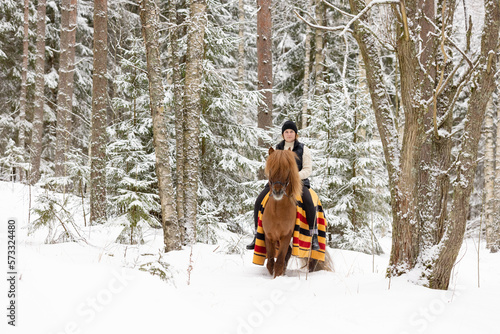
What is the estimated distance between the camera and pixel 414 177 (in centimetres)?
363

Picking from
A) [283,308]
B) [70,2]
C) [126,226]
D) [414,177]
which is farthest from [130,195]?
[70,2]

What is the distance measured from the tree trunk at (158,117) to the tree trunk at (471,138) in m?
3.83

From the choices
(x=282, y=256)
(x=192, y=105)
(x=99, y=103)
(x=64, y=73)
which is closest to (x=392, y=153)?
(x=282, y=256)

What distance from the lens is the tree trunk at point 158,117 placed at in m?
5.50

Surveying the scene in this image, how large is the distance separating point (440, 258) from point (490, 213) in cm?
1114

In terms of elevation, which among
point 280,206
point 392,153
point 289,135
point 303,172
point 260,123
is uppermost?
point 260,123

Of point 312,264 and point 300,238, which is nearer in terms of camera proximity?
point 300,238

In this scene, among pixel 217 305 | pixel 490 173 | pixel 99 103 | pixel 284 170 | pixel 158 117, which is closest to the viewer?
pixel 217 305

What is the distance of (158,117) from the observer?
5551 mm

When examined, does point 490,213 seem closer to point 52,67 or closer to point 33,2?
point 52,67

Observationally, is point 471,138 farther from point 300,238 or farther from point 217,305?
point 217,305

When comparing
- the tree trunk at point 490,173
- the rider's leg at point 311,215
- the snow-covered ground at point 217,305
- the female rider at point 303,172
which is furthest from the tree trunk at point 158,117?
the tree trunk at point 490,173

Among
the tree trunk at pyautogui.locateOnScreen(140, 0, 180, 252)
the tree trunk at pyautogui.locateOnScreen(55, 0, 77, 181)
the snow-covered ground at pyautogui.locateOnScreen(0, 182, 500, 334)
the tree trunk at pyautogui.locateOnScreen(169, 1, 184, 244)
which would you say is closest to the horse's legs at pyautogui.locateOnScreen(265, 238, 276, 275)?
the snow-covered ground at pyautogui.locateOnScreen(0, 182, 500, 334)

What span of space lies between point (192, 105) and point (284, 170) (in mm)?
2703
